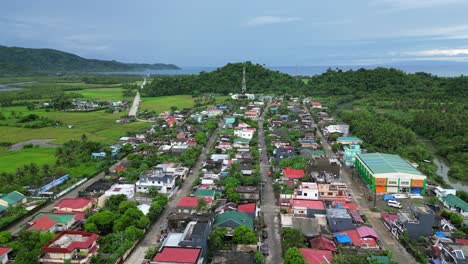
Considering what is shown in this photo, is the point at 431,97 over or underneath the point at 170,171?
over

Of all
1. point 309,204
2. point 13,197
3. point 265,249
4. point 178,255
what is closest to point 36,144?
point 13,197

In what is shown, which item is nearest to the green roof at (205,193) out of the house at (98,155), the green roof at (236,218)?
the green roof at (236,218)

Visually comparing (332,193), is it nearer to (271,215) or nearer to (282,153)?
(271,215)

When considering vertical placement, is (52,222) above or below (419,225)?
below

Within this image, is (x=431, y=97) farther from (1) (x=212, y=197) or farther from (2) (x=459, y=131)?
(1) (x=212, y=197)

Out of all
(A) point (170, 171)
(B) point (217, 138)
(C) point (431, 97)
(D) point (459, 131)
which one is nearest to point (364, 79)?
(C) point (431, 97)
